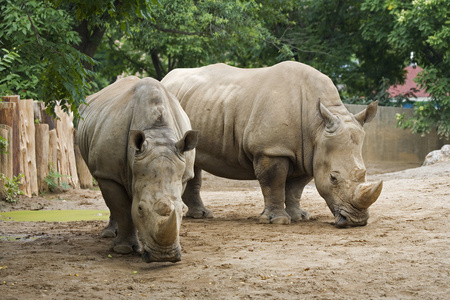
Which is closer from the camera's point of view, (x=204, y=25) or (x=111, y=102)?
(x=111, y=102)

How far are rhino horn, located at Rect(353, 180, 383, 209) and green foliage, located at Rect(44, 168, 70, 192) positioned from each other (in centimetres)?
689

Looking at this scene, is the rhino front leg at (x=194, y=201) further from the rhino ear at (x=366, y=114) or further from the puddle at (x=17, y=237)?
the puddle at (x=17, y=237)

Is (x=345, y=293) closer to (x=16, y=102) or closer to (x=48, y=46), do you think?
(x=48, y=46)

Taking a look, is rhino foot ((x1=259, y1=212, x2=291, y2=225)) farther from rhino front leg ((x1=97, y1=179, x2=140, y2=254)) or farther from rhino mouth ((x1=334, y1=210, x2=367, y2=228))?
rhino front leg ((x1=97, y1=179, x2=140, y2=254))

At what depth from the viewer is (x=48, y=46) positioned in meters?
7.45

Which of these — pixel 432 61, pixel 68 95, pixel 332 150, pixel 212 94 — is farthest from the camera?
pixel 432 61

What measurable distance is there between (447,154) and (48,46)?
12.5m

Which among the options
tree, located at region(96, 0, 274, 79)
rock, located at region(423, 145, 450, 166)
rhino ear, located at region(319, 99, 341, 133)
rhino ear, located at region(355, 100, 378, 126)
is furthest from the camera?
rock, located at region(423, 145, 450, 166)

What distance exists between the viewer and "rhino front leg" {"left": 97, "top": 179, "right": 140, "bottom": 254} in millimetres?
7016

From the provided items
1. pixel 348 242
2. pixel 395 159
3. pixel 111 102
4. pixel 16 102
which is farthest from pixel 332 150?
pixel 395 159

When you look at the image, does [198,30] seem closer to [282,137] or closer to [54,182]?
[54,182]

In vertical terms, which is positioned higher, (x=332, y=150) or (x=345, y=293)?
(x=332, y=150)

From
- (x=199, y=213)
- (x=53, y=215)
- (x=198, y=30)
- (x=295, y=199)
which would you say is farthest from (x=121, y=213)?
(x=198, y=30)

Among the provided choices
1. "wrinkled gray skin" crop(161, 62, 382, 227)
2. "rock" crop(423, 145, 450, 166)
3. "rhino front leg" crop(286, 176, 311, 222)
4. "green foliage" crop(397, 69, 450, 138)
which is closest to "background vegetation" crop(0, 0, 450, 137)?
"green foliage" crop(397, 69, 450, 138)
